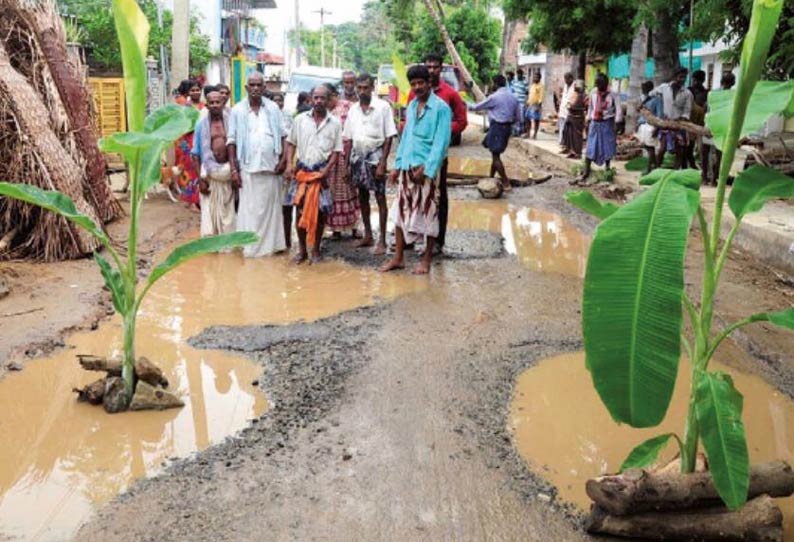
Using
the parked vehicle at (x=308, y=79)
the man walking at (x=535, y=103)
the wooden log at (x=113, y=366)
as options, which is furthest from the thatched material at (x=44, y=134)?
the man walking at (x=535, y=103)

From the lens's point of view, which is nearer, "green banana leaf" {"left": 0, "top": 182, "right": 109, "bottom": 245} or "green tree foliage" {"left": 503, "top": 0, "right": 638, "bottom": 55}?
"green banana leaf" {"left": 0, "top": 182, "right": 109, "bottom": 245}

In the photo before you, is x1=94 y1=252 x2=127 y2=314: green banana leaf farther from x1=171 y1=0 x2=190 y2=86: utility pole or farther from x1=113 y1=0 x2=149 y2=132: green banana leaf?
x1=171 y1=0 x2=190 y2=86: utility pole

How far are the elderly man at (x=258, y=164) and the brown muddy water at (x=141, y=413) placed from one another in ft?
3.39

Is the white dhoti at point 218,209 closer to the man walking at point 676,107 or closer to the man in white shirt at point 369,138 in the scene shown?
the man in white shirt at point 369,138

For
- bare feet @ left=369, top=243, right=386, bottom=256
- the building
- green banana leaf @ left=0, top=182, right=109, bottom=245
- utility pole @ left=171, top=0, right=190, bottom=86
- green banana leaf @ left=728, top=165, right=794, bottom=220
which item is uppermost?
the building

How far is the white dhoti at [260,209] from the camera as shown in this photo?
24.6 feet

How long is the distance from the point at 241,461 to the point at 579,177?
10.5 metres

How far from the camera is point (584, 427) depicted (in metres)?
3.94

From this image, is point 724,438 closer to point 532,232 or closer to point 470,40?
point 532,232

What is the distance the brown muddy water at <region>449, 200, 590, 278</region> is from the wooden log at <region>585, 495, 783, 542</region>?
13.6 ft

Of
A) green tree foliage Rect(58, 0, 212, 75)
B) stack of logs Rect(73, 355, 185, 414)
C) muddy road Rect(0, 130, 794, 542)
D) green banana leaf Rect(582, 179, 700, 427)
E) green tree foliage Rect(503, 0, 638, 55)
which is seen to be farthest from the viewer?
green tree foliage Rect(58, 0, 212, 75)

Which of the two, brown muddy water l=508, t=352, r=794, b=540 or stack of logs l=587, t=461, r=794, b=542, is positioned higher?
stack of logs l=587, t=461, r=794, b=542

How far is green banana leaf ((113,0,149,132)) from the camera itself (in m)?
3.71

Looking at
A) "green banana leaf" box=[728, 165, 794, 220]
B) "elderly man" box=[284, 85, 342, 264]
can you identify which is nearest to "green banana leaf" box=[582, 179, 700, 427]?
"green banana leaf" box=[728, 165, 794, 220]
